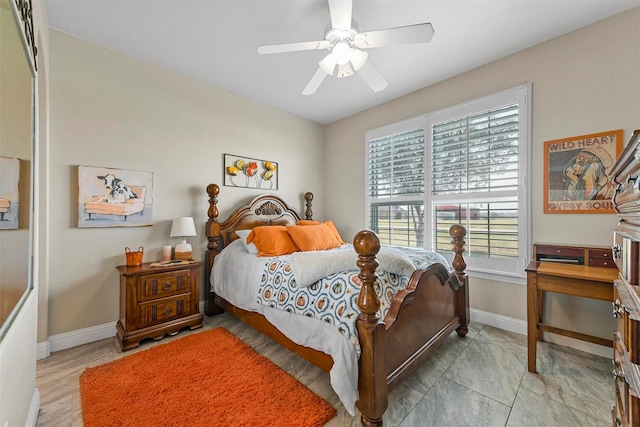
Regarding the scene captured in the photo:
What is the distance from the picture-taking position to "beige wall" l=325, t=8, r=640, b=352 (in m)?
1.95

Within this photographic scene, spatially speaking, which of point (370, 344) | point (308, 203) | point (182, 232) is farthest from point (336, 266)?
point (308, 203)

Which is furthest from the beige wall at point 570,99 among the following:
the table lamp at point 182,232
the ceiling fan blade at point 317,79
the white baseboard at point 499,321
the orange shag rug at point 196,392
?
the table lamp at point 182,232

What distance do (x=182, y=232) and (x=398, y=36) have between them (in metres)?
2.53

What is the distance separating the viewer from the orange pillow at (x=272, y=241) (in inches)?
101

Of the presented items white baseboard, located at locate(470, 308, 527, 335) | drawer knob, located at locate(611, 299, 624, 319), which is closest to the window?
white baseboard, located at locate(470, 308, 527, 335)

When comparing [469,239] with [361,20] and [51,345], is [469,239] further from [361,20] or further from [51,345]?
[51,345]

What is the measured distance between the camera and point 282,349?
217 cm

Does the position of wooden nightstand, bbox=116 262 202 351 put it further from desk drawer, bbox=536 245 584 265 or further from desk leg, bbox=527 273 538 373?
desk drawer, bbox=536 245 584 265

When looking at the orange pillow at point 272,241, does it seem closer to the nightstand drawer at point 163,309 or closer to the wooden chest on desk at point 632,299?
the nightstand drawer at point 163,309

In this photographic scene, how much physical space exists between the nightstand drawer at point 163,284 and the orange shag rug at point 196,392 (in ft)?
1.49

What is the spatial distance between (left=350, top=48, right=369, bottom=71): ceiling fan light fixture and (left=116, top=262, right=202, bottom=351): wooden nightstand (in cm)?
229

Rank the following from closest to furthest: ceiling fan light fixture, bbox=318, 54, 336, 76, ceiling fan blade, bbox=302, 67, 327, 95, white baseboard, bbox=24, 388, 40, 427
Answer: white baseboard, bbox=24, 388, 40, 427, ceiling fan light fixture, bbox=318, 54, 336, 76, ceiling fan blade, bbox=302, 67, 327, 95

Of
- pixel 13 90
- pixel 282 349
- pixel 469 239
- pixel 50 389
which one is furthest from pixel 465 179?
pixel 50 389

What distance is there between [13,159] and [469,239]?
10.8ft
